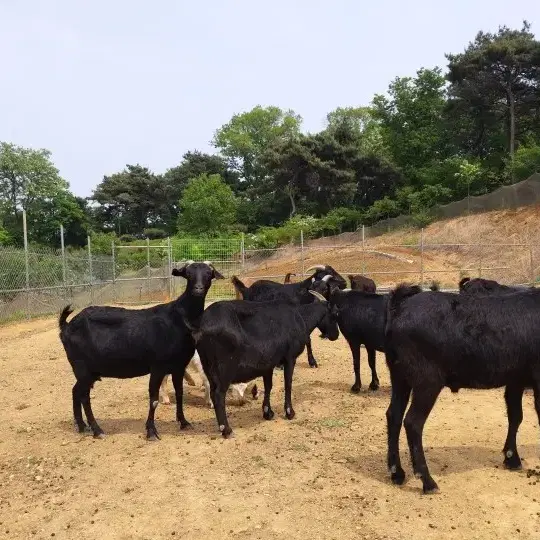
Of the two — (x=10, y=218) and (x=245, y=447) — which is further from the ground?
(x=10, y=218)

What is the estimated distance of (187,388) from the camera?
8883mm

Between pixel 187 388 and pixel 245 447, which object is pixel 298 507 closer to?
pixel 245 447

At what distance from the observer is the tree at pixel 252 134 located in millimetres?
64344

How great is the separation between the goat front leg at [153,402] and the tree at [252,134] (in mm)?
54834

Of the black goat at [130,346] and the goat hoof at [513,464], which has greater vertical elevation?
the black goat at [130,346]

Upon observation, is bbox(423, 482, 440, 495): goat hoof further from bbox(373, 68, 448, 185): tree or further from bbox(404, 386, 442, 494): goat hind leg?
bbox(373, 68, 448, 185): tree

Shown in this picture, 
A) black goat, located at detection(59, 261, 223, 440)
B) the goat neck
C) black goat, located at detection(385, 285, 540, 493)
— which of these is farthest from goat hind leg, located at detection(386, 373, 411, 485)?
the goat neck


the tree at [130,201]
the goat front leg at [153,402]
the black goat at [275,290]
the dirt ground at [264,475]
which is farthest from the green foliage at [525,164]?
the tree at [130,201]

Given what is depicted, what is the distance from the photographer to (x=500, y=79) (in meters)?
37.5

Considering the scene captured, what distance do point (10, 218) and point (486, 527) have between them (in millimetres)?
56902

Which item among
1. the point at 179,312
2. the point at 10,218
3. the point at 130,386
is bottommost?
the point at 130,386

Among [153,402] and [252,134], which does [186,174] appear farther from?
[153,402]

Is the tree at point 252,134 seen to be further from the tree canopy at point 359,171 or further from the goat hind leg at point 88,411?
the goat hind leg at point 88,411

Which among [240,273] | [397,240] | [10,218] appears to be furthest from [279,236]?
[10,218]
